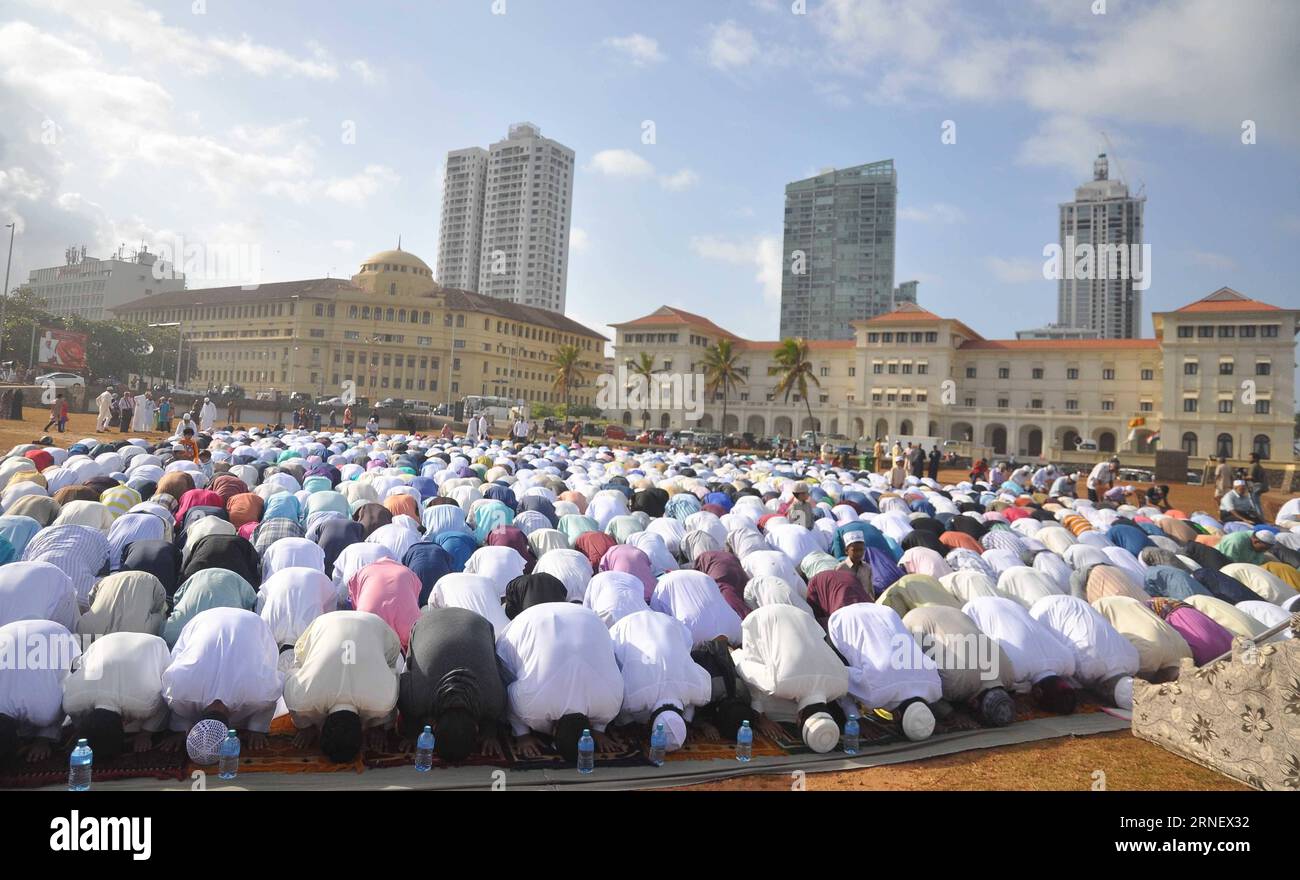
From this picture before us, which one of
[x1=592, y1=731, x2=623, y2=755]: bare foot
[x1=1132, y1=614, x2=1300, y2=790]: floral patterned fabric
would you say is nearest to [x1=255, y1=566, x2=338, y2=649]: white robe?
[x1=592, y1=731, x2=623, y2=755]: bare foot

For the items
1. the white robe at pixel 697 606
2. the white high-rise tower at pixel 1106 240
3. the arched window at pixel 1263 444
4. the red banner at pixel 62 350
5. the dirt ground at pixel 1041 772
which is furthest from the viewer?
the white high-rise tower at pixel 1106 240

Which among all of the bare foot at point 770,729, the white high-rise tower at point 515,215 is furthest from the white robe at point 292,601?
the white high-rise tower at point 515,215

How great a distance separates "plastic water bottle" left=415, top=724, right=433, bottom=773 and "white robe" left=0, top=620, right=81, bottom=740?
2376mm

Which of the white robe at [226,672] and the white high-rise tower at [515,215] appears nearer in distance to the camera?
the white robe at [226,672]

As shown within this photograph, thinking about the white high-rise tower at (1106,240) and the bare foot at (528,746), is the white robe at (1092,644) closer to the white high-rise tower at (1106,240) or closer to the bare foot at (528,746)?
the bare foot at (528,746)

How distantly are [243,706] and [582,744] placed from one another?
245 cm

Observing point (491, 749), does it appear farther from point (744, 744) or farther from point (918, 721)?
point (918, 721)

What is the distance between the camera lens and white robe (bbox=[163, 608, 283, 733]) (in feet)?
18.4

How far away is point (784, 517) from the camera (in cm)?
1373

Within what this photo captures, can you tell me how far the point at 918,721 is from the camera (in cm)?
684

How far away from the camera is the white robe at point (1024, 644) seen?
759 cm

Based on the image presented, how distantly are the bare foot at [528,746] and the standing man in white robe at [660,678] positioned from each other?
73 centimetres

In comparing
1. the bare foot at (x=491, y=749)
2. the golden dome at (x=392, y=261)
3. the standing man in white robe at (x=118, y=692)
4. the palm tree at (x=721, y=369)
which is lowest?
the bare foot at (x=491, y=749)
